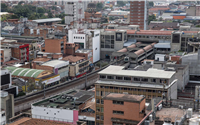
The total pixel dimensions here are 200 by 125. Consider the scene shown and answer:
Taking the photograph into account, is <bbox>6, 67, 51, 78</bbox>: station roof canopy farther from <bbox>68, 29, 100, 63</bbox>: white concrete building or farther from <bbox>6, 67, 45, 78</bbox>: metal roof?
<bbox>68, 29, 100, 63</bbox>: white concrete building

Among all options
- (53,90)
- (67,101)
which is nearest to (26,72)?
(53,90)

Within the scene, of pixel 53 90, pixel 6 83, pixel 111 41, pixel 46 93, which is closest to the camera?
pixel 6 83

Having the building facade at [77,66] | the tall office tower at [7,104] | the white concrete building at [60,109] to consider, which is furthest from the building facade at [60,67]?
the white concrete building at [60,109]

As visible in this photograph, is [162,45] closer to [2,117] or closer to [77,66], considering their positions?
[77,66]

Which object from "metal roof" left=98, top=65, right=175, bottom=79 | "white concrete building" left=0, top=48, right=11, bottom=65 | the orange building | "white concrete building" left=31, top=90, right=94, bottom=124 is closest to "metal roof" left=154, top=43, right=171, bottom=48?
"white concrete building" left=0, top=48, right=11, bottom=65

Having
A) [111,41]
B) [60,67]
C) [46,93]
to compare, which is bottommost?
[46,93]

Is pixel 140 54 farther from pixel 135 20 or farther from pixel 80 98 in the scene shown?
pixel 135 20

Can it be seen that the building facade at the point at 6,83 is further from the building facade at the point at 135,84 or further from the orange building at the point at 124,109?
the orange building at the point at 124,109
